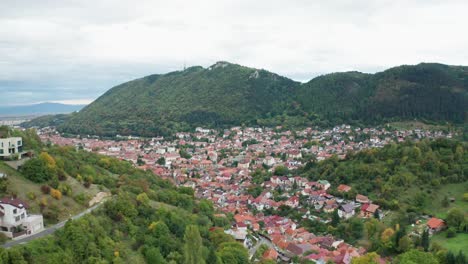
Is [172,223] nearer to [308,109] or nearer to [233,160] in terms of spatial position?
[233,160]

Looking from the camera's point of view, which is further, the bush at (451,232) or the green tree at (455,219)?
the green tree at (455,219)

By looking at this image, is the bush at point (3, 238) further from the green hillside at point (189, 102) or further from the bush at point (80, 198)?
the green hillside at point (189, 102)

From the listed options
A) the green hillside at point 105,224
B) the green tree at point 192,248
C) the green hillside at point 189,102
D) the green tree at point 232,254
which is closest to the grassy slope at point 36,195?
the green hillside at point 105,224

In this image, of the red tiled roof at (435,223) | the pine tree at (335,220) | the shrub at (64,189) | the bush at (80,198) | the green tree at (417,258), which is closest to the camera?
the shrub at (64,189)

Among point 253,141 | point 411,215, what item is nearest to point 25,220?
point 411,215

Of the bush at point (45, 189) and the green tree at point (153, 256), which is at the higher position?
the bush at point (45, 189)

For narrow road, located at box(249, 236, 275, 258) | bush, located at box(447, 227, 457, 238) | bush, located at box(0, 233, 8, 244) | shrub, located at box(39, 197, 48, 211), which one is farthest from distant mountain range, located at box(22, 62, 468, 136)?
bush, located at box(0, 233, 8, 244)

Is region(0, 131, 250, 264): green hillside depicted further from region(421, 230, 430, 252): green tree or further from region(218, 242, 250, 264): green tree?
region(421, 230, 430, 252): green tree
